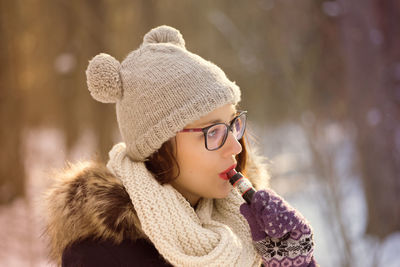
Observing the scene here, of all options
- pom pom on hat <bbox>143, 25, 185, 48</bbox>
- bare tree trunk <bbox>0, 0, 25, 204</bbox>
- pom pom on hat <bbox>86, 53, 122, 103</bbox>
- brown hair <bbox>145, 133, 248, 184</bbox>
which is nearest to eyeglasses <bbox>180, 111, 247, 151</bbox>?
brown hair <bbox>145, 133, 248, 184</bbox>

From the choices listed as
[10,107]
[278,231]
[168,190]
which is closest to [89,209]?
[168,190]

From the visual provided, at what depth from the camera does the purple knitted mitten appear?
1.46 m

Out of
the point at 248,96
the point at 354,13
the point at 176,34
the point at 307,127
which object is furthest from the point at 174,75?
the point at 248,96

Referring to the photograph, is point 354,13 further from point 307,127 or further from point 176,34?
point 176,34

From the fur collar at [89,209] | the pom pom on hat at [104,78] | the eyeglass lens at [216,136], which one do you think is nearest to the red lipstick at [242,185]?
the eyeglass lens at [216,136]

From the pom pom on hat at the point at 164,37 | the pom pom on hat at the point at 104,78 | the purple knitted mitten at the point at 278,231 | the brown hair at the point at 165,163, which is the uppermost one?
the pom pom on hat at the point at 164,37

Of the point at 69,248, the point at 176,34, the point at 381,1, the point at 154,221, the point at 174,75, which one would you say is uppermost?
the point at 381,1

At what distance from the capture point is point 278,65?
3.39 meters

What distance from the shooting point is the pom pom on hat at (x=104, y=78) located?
1.76 m

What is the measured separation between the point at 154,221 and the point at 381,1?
16.4 ft

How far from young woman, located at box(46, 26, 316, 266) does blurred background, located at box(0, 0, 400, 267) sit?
28cm

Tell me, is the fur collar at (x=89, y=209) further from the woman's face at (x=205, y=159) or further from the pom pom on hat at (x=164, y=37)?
the pom pom on hat at (x=164, y=37)

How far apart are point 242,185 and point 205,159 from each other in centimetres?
20

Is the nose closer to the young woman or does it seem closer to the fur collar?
the young woman
